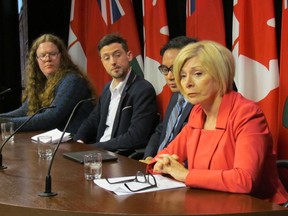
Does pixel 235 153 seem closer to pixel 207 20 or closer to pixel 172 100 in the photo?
pixel 172 100

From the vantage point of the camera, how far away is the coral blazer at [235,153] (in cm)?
179

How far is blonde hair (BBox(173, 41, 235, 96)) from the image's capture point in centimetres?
200

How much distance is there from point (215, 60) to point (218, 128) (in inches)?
11.2

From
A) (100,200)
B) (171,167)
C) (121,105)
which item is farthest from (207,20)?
(100,200)

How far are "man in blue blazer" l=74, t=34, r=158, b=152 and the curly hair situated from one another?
0.38 m

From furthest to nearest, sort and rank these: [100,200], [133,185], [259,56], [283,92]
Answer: [259,56] < [283,92] < [133,185] < [100,200]

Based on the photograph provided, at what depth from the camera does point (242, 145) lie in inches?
73.0

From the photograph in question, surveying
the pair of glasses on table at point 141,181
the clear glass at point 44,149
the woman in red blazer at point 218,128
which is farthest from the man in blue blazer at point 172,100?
the pair of glasses on table at point 141,181

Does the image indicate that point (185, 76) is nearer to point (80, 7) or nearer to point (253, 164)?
point (253, 164)

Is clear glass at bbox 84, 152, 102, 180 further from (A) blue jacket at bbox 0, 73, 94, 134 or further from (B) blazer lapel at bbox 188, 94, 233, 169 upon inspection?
(A) blue jacket at bbox 0, 73, 94, 134

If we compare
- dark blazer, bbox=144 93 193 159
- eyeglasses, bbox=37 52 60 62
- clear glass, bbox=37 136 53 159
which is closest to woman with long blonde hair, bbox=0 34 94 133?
eyeglasses, bbox=37 52 60 62

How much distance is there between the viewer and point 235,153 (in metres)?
1.88

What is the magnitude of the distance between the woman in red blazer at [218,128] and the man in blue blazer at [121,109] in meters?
1.20

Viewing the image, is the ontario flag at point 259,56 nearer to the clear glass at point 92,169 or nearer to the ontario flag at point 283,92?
the ontario flag at point 283,92
